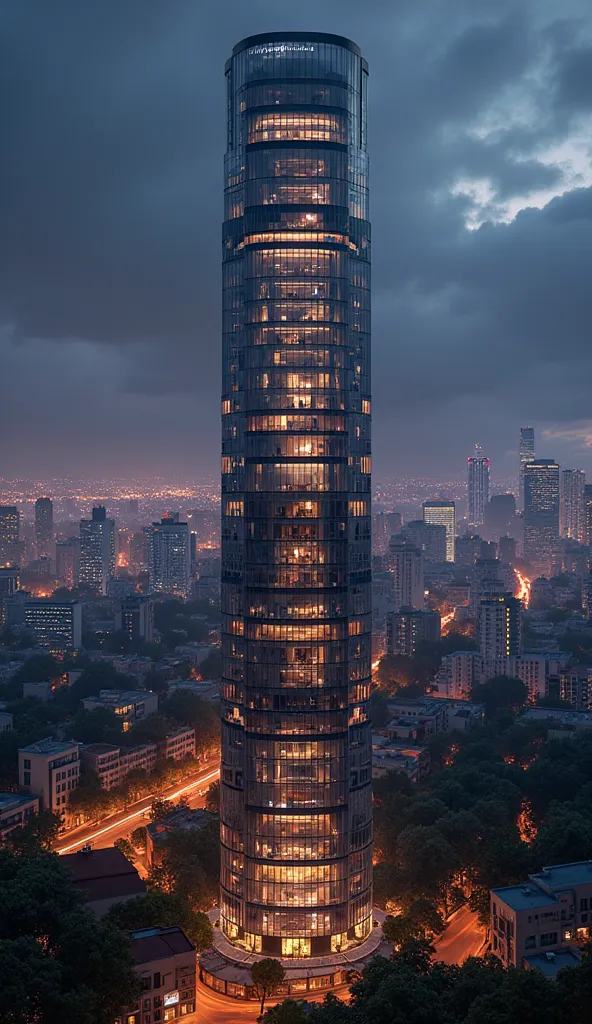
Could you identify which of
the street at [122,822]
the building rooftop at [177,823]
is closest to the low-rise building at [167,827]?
the building rooftop at [177,823]

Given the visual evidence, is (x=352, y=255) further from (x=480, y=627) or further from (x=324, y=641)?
(x=480, y=627)

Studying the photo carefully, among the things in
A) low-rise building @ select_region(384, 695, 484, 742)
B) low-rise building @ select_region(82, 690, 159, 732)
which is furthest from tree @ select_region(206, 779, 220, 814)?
low-rise building @ select_region(384, 695, 484, 742)

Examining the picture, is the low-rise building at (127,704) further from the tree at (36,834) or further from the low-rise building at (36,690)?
the tree at (36,834)

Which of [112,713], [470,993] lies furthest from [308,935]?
[112,713]

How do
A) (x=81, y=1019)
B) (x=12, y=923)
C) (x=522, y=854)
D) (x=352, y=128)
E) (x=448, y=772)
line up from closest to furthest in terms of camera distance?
(x=81, y=1019) → (x=12, y=923) → (x=352, y=128) → (x=522, y=854) → (x=448, y=772)

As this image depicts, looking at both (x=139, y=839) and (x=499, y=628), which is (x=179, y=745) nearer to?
(x=139, y=839)

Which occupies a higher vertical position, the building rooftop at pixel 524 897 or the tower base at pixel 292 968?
the building rooftop at pixel 524 897

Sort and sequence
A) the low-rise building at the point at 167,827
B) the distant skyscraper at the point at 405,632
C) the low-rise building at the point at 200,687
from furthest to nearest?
1. the distant skyscraper at the point at 405,632
2. the low-rise building at the point at 200,687
3. the low-rise building at the point at 167,827
